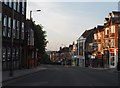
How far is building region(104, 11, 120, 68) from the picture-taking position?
275ft

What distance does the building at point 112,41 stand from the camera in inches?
3302

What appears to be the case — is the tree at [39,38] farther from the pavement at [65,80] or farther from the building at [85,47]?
the building at [85,47]

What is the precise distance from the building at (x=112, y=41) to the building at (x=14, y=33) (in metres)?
31.8

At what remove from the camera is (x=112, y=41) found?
8519 cm

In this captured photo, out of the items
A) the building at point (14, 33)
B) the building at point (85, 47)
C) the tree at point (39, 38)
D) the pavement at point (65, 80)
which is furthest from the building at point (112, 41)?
the pavement at point (65, 80)

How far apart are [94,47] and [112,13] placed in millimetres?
14251

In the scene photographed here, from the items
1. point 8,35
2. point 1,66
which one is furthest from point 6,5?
point 1,66

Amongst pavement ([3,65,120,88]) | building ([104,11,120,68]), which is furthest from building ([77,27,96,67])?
pavement ([3,65,120,88])

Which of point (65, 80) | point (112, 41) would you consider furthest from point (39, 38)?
point (65, 80)

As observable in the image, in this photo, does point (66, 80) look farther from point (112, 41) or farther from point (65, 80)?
point (112, 41)

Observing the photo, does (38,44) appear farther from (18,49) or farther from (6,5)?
(6,5)

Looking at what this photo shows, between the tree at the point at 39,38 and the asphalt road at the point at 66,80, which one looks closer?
the asphalt road at the point at 66,80

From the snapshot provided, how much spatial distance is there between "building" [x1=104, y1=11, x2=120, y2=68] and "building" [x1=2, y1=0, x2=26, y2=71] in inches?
1251

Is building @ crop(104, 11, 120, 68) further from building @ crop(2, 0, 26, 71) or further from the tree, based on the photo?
building @ crop(2, 0, 26, 71)
